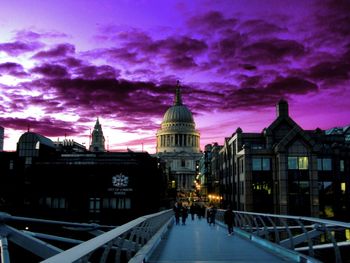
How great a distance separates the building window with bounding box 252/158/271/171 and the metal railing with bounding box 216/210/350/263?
19.8 m

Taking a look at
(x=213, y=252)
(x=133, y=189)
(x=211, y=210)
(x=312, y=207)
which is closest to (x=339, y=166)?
(x=312, y=207)

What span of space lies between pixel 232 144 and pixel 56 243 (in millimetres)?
34237

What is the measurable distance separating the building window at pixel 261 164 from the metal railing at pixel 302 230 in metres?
19.8

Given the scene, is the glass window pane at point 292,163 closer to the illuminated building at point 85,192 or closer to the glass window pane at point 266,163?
the glass window pane at point 266,163

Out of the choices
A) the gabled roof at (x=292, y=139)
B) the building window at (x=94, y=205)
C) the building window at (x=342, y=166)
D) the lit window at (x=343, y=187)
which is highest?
the gabled roof at (x=292, y=139)

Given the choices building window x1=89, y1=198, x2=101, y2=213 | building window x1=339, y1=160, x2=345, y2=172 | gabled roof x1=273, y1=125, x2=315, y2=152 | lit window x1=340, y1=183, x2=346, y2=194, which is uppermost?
gabled roof x1=273, y1=125, x2=315, y2=152

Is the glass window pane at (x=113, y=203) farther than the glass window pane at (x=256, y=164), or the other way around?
the glass window pane at (x=113, y=203)

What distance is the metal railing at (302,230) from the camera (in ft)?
35.6

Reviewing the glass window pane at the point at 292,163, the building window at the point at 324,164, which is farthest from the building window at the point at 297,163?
the building window at the point at 324,164

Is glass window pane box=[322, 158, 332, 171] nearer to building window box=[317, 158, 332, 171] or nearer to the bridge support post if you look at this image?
building window box=[317, 158, 332, 171]

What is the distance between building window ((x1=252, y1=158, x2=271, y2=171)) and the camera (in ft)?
214

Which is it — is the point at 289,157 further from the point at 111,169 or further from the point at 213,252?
the point at 213,252

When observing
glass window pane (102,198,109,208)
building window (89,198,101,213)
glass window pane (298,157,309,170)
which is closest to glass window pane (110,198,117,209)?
glass window pane (102,198,109,208)

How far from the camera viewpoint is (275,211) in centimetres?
6331
